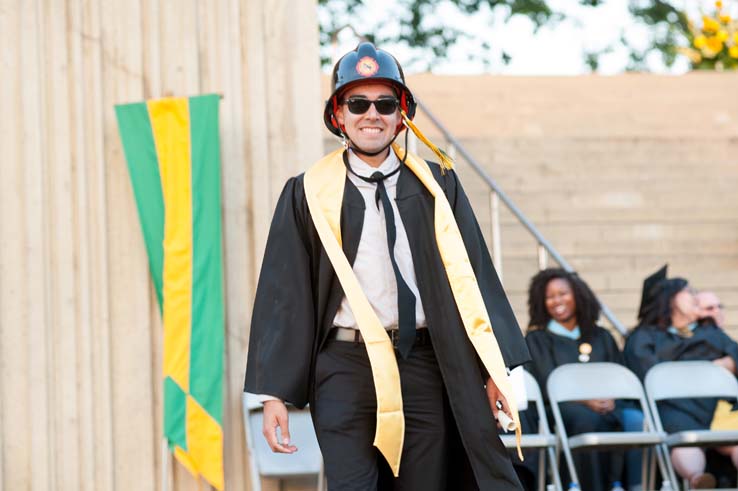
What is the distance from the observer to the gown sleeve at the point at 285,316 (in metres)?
3.99

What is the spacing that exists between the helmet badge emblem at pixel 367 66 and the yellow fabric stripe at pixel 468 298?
0.40 metres

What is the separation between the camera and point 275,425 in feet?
13.0

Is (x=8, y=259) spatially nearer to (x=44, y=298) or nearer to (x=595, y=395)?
(x=44, y=298)

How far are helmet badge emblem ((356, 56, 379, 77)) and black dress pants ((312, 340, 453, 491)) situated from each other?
2.61ft

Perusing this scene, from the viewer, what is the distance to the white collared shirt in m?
4.00

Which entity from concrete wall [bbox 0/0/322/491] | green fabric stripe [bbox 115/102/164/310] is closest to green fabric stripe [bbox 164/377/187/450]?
concrete wall [bbox 0/0/322/491]

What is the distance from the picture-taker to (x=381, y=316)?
3988mm

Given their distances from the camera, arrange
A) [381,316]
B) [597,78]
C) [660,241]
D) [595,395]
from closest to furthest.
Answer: [381,316] < [595,395] < [660,241] < [597,78]

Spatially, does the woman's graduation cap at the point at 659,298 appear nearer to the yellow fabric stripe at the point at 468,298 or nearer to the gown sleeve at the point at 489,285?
the gown sleeve at the point at 489,285

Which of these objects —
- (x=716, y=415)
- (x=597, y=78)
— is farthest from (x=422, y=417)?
(x=597, y=78)

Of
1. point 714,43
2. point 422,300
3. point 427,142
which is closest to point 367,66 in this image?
point 427,142

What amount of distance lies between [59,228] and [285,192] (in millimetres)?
2650

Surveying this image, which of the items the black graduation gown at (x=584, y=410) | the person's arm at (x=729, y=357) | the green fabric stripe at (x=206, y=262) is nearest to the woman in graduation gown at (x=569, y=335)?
the black graduation gown at (x=584, y=410)

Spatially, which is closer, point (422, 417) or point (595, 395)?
point (422, 417)
